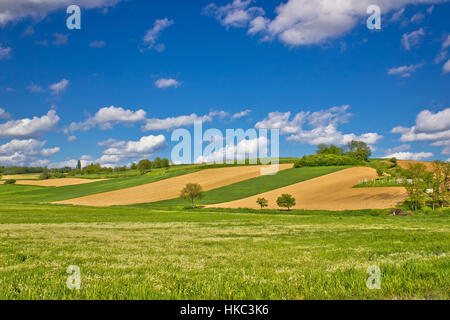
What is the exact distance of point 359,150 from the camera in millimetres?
164875

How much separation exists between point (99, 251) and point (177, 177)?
12280 centimetres

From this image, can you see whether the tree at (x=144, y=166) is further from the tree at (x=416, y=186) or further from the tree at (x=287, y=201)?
the tree at (x=416, y=186)

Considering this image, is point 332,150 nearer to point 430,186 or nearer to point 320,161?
point 320,161

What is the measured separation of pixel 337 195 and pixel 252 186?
33.0m

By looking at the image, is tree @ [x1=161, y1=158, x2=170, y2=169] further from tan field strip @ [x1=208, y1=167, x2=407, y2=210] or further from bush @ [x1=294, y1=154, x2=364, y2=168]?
tan field strip @ [x1=208, y1=167, x2=407, y2=210]

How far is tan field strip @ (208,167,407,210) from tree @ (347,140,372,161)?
62424 mm

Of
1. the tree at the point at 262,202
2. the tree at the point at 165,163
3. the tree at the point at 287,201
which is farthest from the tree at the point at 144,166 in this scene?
the tree at the point at 287,201

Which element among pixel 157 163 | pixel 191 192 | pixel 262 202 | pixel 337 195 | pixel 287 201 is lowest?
pixel 262 202

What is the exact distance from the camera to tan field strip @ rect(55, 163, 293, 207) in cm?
9719

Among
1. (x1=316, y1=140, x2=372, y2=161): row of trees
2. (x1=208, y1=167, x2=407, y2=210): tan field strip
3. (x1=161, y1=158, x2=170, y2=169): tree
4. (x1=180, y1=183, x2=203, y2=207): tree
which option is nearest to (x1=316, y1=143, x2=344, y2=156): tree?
(x1=316, y1=140, x2=372, y2=161): row of trees

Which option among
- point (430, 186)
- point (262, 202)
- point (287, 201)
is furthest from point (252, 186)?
point (430, 186)
